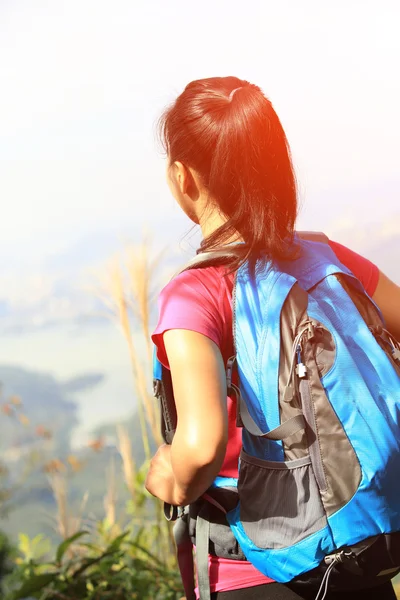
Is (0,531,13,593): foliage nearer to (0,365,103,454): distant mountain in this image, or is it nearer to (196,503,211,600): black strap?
(0,365,103,454): distant mountain

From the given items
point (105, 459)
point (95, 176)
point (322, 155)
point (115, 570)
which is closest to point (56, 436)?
point (105, 459)


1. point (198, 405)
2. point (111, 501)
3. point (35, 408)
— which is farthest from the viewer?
point (35, 408)

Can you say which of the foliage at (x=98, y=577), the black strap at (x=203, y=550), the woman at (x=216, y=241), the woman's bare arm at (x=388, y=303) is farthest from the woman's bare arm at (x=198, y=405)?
the foliage at (x=98, y=577)

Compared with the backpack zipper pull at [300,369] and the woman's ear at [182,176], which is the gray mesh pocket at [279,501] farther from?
the woman's ear at [182,176]

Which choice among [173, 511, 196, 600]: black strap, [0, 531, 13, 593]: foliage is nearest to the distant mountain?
[0, 531, 13, 593]: foliage

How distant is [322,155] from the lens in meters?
3.14

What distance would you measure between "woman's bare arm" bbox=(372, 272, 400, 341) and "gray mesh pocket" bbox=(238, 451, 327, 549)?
0.36 meters

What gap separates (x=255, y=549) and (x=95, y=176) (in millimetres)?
A: 2522

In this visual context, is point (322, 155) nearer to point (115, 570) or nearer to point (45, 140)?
point (45, 140)

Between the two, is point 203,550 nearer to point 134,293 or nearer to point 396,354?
point 396,354

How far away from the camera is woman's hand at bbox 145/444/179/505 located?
1.00 m

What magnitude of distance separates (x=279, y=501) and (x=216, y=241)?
1.17 ft

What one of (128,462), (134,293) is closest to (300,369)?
(134,293)

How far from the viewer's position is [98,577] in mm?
2336
